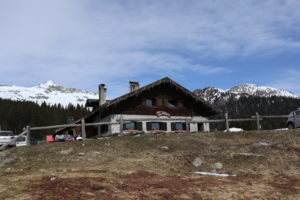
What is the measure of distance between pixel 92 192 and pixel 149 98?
79.1 ft

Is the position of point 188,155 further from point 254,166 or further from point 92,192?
point 92,192

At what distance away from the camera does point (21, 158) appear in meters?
15.3

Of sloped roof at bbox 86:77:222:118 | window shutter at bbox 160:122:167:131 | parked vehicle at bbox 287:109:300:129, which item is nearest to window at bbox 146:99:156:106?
sloped roof at bbox 86:77:222:118

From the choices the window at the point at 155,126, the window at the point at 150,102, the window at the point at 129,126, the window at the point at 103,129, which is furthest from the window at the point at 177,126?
the window at the point at 103,129

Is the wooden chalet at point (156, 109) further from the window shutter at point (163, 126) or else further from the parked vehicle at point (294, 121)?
the parked vehicle at point (294, 121)

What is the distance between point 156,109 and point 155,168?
1948 cm

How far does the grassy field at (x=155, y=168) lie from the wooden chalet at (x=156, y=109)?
1077cm

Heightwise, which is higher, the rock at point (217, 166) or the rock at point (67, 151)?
the rock at point (67, 151)

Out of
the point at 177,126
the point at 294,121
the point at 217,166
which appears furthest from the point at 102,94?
the point at 217,166

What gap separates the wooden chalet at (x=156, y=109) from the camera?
2967cm

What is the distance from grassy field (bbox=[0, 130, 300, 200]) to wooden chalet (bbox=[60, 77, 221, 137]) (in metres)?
10.8

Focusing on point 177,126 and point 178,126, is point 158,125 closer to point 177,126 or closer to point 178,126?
point 177,126

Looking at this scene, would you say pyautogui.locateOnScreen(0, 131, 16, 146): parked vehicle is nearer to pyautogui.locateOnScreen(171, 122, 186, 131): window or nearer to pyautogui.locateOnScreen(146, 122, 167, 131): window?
pyautogui.locateOnScreen(146, 122, 167, 131): window

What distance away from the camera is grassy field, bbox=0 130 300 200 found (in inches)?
338
